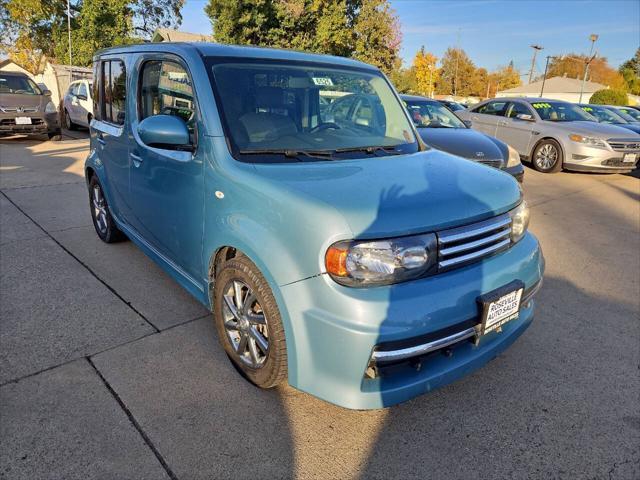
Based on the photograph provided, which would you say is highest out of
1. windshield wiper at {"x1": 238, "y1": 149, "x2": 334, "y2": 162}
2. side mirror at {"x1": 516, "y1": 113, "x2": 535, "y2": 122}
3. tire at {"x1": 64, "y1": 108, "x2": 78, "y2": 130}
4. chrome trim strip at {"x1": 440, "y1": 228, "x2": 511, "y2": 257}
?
side mirror at {"x1": 516, "y1": 113, "x2": 535, "y2": 122}

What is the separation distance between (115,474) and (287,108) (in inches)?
86.6

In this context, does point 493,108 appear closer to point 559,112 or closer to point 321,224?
point 559,112

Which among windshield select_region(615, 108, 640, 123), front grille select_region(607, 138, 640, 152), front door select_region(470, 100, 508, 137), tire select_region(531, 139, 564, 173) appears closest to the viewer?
front grille select_region(607, 138, 640, 152)

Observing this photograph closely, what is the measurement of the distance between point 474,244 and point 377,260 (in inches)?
23.5

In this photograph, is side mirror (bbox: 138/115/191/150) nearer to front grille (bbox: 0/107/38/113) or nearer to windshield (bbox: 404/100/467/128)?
windshield (bbox: 404/100/467/128)

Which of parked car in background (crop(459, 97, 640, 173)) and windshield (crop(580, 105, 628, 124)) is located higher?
windshield (crop(580, 105, 628, 124))

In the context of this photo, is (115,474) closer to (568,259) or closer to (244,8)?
(568,259)

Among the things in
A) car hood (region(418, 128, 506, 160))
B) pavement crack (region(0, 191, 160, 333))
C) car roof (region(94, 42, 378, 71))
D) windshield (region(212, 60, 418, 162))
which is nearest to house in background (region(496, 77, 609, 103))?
car hood (region(418, 128, 506, 160))

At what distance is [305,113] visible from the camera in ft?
9.62

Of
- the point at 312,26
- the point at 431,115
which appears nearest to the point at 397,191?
the point at 431,115

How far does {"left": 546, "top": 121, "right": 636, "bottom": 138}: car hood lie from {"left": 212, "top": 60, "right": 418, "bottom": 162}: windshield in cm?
832

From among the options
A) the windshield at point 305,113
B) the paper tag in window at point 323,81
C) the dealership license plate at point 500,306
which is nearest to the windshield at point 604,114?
the windshield at point 305,113

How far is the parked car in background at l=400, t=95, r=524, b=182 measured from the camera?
670cm

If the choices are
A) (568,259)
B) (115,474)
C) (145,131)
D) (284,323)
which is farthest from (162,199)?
(568,259)
